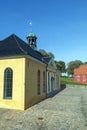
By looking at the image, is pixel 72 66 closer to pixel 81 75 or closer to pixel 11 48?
pixel 81 75

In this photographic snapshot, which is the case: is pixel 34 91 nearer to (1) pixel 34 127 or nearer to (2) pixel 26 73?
(2) pixel 26 73

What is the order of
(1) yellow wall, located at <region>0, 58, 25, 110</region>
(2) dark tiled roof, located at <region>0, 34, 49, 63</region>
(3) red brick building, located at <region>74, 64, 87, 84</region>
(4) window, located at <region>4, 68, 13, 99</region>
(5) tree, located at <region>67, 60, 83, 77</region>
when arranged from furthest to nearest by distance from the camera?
(5) tree, located at <region>67, 60, 83, 77</region> < (3) red brick building, located at <region>74, 64, 87, 84</region> < (2) dark tiled roof, located at <region>0, 34, 49, 63</region> < (4) window, located at <region>4, 68, 13, 99</region> < (1) yellow wall, located at <region>0, 58, 25, 110</region>

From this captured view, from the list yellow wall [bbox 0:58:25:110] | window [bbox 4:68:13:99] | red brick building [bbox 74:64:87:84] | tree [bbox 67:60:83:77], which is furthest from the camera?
tree [bbox 67:60:83:77]

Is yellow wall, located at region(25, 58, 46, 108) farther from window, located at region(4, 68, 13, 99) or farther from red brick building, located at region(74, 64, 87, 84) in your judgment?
red brick building, located at region(74, 64, 87, 84)

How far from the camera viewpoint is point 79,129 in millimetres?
10367

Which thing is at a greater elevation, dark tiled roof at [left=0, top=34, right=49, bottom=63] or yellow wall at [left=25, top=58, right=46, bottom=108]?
dark tiled roof at [left=0, top=34, right=49, bottom=63]

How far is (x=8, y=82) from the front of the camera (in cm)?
1714

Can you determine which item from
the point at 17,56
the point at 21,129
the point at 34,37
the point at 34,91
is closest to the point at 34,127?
the point at 21,129

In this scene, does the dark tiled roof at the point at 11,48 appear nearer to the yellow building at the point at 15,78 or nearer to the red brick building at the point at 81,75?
the yellow building at the point at 15,78

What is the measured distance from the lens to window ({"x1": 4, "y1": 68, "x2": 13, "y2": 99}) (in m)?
16.9

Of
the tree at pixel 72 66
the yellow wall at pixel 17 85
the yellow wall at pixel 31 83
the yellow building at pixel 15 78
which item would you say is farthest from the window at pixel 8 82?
the tree at pixel 72 66

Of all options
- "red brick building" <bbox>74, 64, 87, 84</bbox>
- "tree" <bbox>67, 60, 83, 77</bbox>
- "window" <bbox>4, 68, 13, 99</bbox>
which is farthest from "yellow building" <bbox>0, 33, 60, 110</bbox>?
"tree" <bbox>67, 60, 83, 77</bbox>

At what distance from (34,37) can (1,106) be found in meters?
21.3

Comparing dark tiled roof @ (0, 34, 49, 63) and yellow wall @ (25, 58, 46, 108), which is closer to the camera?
dark tiled roof @ (0, 34, 49, 63)
